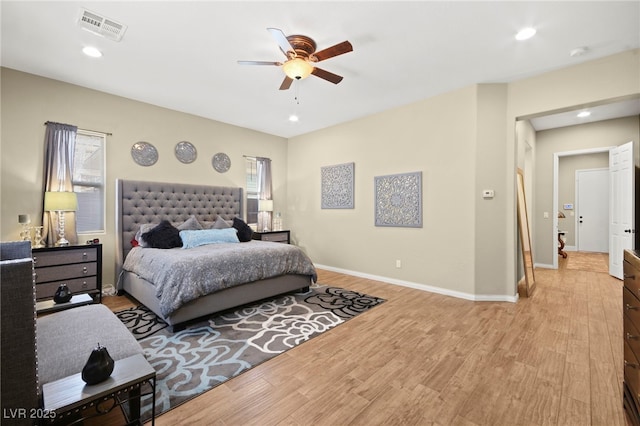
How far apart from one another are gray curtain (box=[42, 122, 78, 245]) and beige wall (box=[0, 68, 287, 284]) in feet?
0.32

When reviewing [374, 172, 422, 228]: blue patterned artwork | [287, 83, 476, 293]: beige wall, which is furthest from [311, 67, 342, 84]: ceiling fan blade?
[374, 172, 422, 228]: blue patterned artwork

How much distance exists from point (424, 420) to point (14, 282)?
2161 mm

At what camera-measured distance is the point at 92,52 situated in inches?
117

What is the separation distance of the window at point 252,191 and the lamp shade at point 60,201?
283cm

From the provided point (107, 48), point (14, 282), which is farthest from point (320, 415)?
point (107, 48)

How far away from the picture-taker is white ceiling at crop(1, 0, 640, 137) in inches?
91.8

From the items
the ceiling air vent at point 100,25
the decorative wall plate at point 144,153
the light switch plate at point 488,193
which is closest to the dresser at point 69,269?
the decorative wall plate at point 144,153

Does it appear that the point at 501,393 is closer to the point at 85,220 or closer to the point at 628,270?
the point at 628,270

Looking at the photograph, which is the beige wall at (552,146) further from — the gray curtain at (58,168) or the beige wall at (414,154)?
the gray curtain at (58,168)

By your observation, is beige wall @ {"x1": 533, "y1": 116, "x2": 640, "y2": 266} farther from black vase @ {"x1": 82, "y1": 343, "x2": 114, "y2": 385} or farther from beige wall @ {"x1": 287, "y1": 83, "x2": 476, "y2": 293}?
black vase @ {"x1": 82, "y1": 343, "x2": 114, "y2": 385}

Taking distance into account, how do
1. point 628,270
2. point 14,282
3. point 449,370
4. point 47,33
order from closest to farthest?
point 14,282
point 628,270
point 449,370
point 47,33

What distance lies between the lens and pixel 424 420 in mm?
1646

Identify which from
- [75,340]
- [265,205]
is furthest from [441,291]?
[75,340]

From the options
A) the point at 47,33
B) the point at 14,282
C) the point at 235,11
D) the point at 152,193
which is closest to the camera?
the point at 14,282
